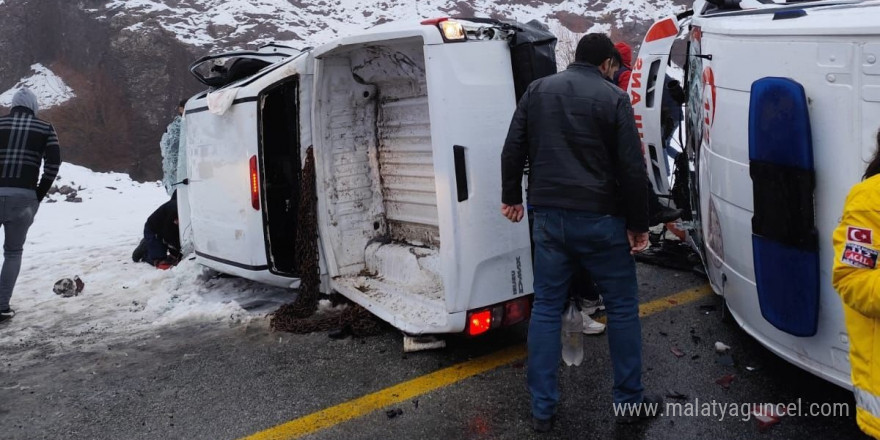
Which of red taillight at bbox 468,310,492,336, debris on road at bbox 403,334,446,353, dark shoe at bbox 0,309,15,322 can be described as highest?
red taillight at bbox 468,310,492,336

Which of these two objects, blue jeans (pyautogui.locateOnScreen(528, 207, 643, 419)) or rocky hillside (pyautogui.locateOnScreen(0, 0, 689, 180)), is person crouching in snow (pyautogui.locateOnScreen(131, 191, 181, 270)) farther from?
rocky hillside (pyautogui.locateOnScreen(0, 0, 689, 180))

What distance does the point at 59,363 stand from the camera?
4281 mm

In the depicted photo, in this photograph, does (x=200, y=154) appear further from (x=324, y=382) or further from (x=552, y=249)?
(x=552, y=249)

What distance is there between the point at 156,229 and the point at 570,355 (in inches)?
201

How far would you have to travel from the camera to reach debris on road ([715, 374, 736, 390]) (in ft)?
11.0

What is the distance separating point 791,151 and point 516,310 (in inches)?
68.4

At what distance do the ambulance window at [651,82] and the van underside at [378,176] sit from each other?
6.46ft

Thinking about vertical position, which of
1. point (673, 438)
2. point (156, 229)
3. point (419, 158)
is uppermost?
point (419, 158)

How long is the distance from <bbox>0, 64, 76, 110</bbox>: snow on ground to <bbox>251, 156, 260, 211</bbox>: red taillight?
19.9m

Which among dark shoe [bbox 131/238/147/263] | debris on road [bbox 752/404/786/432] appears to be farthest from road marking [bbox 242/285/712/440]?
dark shoe [bbox 131/238/147/263]

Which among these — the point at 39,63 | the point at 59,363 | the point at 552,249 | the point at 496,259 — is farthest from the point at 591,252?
the point at 39,63

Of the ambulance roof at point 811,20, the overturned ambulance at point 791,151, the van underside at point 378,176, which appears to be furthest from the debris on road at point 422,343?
the ambulance roof at point 811,20

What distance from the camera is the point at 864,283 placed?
187 cm

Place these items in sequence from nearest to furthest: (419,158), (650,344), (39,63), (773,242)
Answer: (773,242), (650,344), (419,158), (39,63)
